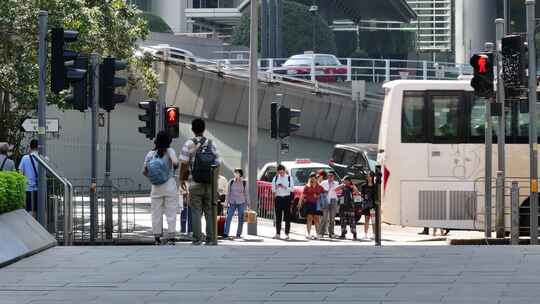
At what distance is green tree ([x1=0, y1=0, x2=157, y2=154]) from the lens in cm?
3275

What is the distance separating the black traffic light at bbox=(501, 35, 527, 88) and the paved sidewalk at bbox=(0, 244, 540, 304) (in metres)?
6.27

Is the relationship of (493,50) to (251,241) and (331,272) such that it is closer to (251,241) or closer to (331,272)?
(251,241)

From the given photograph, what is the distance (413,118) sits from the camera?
2914 cm

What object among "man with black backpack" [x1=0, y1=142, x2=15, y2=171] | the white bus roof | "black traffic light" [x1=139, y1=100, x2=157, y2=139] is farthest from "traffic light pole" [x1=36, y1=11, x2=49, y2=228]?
the white bus roof

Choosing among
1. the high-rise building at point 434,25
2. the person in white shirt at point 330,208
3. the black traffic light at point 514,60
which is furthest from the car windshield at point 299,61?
the high-rise building at point 434,25

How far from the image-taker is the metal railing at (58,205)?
21.0m

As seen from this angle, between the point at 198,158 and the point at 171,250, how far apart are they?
215cm

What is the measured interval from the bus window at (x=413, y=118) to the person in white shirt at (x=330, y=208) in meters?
3.40

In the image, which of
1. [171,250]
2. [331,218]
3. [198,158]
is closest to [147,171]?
[198,158]

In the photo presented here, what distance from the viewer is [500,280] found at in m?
13.2

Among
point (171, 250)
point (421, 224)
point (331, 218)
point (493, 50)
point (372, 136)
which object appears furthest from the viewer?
point (372, 136)

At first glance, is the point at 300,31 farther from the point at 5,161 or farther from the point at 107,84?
the point at 5,161

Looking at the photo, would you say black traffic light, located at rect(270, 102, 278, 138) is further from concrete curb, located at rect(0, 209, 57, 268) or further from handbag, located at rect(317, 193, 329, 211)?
concrete curb, located at rect(0, 209, 57, 268)

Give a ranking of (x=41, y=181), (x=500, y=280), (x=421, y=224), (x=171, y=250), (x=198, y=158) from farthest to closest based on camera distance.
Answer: (x=421, y=224), (x=41, y=181), (x=198, y=158), (x=171, y=250), (x=500, y=280)
